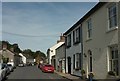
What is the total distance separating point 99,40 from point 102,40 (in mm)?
881

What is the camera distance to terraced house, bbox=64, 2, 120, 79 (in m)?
18.6

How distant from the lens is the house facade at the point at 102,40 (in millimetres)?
18578

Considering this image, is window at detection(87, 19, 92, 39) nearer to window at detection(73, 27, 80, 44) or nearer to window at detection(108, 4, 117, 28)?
window at detection(73, 27, 80, 44)

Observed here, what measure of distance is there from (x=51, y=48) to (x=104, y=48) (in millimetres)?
68397

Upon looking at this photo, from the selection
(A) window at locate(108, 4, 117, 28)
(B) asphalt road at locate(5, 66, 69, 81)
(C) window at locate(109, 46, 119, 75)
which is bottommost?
(B) asphalt road at locate(5, 66, 69, 81)

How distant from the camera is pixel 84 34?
28.0m

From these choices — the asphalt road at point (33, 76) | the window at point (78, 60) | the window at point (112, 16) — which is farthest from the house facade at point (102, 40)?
the asphalt road at point (33, 76)

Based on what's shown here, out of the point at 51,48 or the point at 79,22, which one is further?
the point at 51,48

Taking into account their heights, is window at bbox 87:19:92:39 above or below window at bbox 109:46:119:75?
above

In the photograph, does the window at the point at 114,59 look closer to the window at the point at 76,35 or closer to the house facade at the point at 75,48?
the house facade at the point at 75,48

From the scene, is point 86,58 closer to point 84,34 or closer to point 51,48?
point 84,34

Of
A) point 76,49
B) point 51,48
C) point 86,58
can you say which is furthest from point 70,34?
point 51,48

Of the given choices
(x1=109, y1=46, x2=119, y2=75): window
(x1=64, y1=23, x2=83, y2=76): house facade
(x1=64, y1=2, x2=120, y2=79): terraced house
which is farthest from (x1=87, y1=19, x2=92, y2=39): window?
(x1=109, y1=46, x2=119, y2=75): window

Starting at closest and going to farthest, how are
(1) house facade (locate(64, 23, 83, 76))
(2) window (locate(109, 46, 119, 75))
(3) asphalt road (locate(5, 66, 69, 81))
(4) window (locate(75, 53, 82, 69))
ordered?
(2) window (locate(109, 46, 119, 75)), (3) asphalt road (locate(5, 66, 69, 81)), (4) window (locate(75, 53, 82, 69)), (1) house facade (locate(64, 23, 83, 76))
